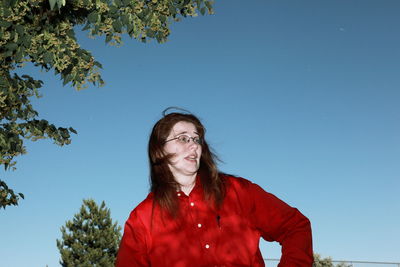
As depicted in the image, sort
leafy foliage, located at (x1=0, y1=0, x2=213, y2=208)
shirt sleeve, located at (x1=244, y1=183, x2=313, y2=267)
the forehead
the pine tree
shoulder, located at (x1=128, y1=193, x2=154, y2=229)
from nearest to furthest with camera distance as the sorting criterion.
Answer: shirt sleeve, located at (x1=244, y1=183, x2=313, y2=267) < shoulder, located at (x1=128, y1=193, x2=154, y2=229) < the forehead < leafy foliage, located at (x1=0, y1=0, x2=213, y2=208) < the pine tree

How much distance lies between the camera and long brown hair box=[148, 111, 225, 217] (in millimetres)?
3438

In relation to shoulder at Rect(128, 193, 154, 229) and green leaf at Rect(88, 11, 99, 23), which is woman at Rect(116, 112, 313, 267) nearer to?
Answer: shoulder at Rect(128, 193, 154, 229)

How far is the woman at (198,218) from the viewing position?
3.19 metres

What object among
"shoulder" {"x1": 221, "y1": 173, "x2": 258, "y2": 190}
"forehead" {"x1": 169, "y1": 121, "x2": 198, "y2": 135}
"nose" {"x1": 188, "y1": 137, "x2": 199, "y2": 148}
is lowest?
"shoulder" {"x1": 221, "y1": 173, "x2": 258, "y2": 190}

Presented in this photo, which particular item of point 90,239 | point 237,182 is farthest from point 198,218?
point 90,239

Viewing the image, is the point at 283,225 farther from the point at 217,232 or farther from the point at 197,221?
the point at 197,221

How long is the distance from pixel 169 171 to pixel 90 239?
28893 mm

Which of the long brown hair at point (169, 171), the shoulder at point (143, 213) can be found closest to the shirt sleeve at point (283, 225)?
the long brown hair at point (169, 171)

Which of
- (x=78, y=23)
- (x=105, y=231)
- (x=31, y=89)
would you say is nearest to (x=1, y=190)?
(x=31, y=89)

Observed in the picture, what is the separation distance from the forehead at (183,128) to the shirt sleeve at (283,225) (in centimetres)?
60

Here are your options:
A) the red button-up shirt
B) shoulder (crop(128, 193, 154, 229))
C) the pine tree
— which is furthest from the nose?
the pine tree

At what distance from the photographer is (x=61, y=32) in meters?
7.23

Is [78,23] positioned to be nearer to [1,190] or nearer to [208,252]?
[1,190]

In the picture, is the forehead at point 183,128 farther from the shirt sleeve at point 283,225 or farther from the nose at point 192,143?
the shirt sleeve at point 283,225
